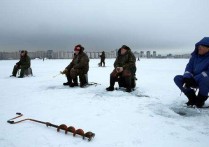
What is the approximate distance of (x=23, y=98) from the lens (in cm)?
621

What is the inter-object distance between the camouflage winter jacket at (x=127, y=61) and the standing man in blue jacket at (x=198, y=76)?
2047 millimetres


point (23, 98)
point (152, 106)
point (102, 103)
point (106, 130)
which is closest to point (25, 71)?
point (23, 98)

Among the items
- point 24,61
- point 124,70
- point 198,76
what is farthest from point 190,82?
point 24,61

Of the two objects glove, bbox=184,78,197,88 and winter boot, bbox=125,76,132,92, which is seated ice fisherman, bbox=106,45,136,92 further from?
glove, bbox=184,78,197,88

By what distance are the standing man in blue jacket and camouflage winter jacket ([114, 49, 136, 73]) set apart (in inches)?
80.6

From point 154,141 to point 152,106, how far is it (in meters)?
2.02

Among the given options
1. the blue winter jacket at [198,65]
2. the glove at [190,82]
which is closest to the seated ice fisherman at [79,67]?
the blue winter jacket at [198,65]

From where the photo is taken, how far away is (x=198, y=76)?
4910mm

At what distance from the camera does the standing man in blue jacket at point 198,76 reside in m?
4.88

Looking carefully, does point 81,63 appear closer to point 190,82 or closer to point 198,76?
point 190,82

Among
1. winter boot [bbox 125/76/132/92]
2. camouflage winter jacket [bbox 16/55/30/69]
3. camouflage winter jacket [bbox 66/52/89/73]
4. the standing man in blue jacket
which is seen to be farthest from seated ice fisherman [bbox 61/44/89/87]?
camouflage winter jacket [bbox 16/55/30/69]

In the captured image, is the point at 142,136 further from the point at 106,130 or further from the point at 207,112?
the point at 207,112

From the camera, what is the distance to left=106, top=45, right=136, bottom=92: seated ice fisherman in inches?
279

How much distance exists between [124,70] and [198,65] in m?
2.50
